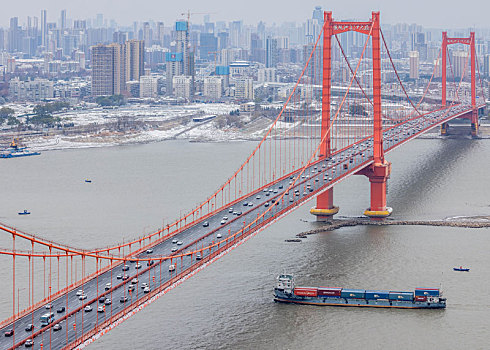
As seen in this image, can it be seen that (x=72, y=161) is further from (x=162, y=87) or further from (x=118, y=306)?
(x=162, y=87)

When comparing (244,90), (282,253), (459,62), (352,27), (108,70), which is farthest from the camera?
(459,62)

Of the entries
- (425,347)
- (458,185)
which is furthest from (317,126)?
(425,347)

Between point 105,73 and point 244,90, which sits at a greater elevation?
point 105,73

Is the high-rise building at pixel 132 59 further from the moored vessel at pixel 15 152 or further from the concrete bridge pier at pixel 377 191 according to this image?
the concrete bridge pier at pixel 377 191

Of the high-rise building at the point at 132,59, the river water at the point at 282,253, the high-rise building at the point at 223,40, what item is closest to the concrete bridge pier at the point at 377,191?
the river water at the point at 282,253

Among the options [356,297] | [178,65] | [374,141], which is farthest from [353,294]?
[178,65]

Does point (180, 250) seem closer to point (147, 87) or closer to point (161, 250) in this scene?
point (161, 250)

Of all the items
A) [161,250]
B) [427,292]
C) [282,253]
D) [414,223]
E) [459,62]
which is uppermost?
[459,62]

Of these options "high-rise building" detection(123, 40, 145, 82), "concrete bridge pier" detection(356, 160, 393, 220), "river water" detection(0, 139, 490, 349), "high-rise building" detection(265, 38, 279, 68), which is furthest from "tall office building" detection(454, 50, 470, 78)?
"concrete bridge pier" detection(356, 160, 393, 220)
